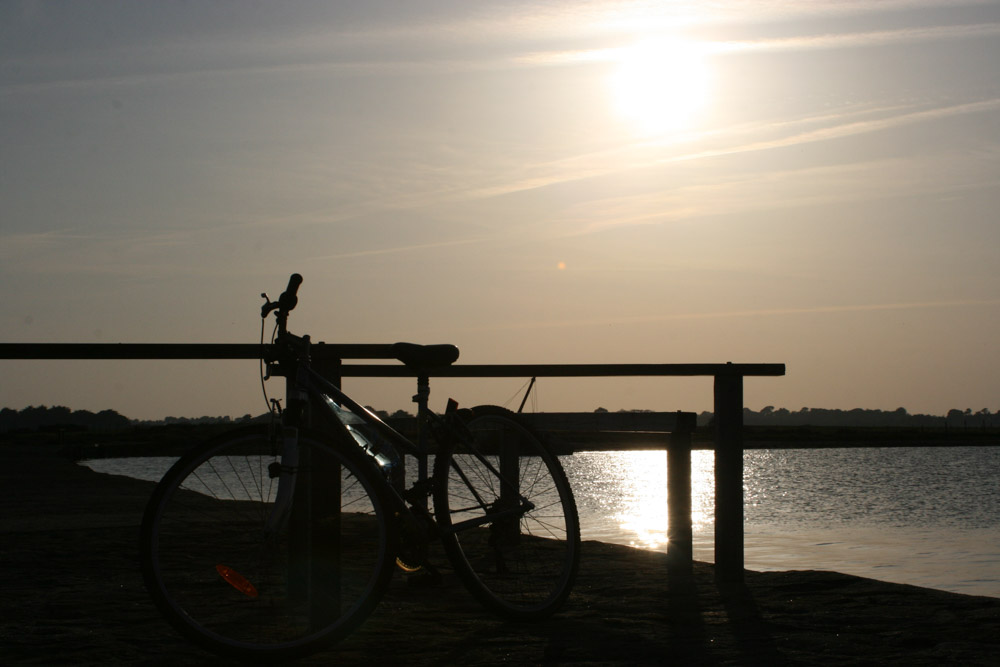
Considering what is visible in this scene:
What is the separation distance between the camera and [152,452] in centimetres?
6588

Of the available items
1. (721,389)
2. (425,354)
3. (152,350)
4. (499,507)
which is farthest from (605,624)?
(152,350)

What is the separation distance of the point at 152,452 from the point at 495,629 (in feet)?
217

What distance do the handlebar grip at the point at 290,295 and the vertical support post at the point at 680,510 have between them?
3.04 meters

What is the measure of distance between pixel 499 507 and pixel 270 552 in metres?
1.24

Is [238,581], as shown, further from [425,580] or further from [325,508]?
[425,580]

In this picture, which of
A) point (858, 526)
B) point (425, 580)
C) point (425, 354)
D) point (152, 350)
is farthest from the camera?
point (858, 526)

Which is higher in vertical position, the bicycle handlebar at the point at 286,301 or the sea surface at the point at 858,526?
the bicycle handlebar at the point at 286,301

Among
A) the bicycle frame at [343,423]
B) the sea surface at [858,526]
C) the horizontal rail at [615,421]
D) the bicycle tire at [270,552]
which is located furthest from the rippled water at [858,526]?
the bicycle tire at [270,552]

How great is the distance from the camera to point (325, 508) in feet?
13.9

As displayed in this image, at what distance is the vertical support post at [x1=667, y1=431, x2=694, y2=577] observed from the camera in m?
5.98

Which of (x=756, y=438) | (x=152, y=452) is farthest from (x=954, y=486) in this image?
(x=756, y=438)

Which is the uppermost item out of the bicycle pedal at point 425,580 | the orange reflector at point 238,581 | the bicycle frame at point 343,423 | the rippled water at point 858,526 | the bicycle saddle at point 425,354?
the bicycle saddle at point 425,354

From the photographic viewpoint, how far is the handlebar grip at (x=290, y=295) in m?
3.76

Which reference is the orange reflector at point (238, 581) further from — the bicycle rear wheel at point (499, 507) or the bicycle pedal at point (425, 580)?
the bicycle pedal at point (425, 580)
